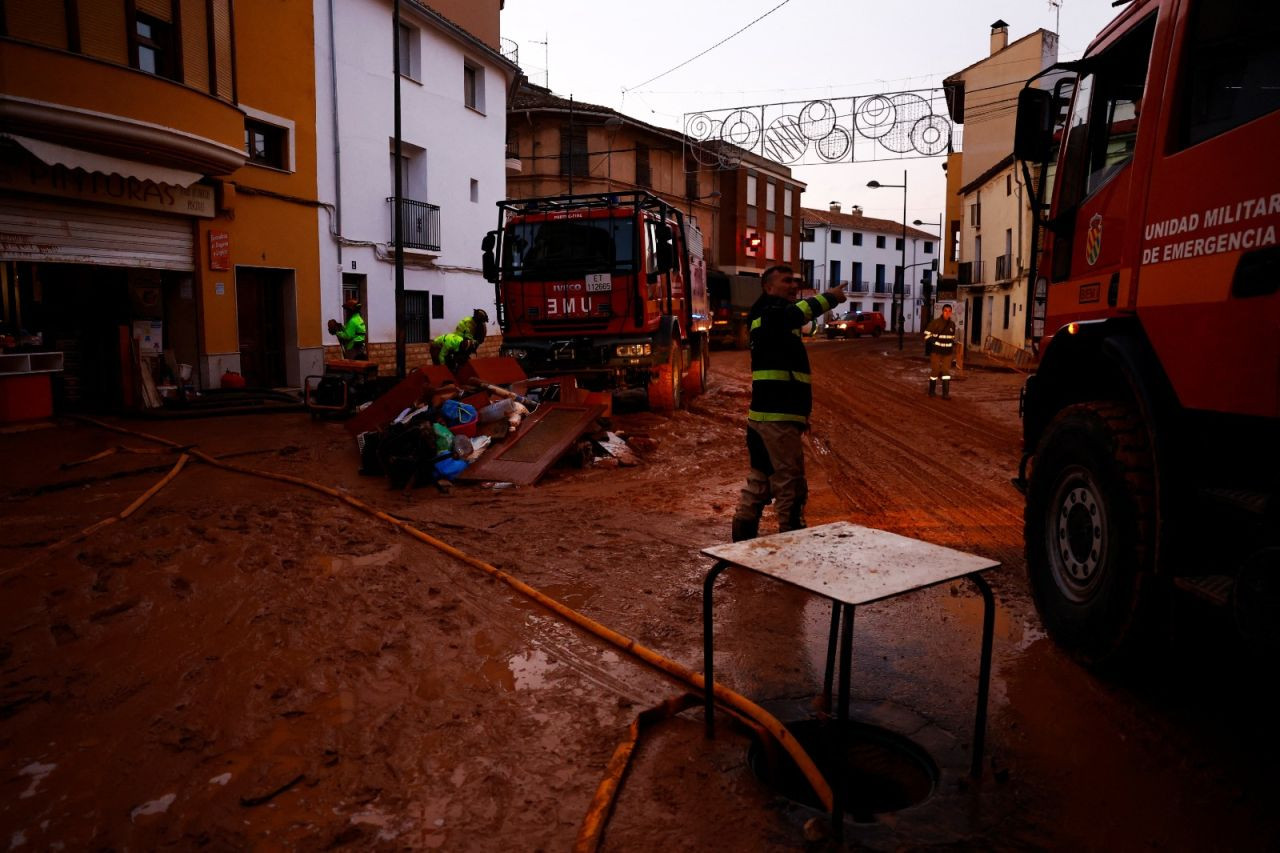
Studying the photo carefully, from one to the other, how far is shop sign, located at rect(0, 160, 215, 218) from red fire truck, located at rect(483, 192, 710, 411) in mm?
5327

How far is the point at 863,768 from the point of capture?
3.49 metres

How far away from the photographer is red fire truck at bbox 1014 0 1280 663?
2.89 m

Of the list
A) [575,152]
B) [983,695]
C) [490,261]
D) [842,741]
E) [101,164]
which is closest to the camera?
[842,741]

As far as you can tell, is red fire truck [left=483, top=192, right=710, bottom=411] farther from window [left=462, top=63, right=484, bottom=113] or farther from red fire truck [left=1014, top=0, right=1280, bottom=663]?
window [left=462, top=63, right=484, bottom=113]

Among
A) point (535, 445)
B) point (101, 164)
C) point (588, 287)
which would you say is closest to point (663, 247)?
point (588, 287)

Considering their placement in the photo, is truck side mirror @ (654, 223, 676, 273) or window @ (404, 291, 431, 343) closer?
truck side mirror @ (654, 223, 676, 273)

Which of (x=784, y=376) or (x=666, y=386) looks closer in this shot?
(x=784, y=376)

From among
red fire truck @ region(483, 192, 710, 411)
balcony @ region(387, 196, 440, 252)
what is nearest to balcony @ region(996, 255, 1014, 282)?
balcony @ region(387, 196, 440, 252)

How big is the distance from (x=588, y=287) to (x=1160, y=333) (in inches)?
366

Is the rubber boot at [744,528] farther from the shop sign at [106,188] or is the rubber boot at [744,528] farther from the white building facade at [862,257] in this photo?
the white building facade at [862,257]

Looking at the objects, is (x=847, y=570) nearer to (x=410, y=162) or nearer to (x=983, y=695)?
(x=983, y=695)

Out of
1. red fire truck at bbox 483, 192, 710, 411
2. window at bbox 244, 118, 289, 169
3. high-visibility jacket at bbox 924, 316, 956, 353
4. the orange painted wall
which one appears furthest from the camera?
high-visibility jacket at bbox 924, 316, 956, 353

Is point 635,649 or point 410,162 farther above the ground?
point 410,162

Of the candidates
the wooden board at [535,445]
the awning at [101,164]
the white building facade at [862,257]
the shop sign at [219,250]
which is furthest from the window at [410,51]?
A: the white building facade at [862,257]
